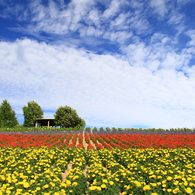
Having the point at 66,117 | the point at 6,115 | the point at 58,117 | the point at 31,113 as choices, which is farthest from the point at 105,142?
the point at 31,113

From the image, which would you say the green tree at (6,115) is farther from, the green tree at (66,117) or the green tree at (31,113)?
the green tree at (31,113)

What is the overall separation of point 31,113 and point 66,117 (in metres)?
21.0

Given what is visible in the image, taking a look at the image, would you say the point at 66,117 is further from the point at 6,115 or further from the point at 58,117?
the point at 6,115

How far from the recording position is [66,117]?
165ft

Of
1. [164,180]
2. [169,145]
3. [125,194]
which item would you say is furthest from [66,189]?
[169,145]

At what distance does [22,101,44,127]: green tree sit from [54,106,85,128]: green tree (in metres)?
17.0

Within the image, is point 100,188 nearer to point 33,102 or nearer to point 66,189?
point 66,189

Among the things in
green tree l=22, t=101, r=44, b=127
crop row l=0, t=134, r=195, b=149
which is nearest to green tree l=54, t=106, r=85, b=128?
green tree l=22, t=101, r=44, b=127

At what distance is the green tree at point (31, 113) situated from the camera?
213 ft

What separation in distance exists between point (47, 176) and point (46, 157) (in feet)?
12.7

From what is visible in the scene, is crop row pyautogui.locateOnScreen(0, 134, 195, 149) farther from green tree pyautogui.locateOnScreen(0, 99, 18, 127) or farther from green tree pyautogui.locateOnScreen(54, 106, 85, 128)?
green tree pyautogui.locateOnScreen(0, 99, 18, 127)

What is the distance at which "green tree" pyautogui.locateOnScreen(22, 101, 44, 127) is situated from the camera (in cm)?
6500

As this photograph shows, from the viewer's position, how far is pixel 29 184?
6328 mm

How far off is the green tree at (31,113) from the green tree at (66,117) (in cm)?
1704
